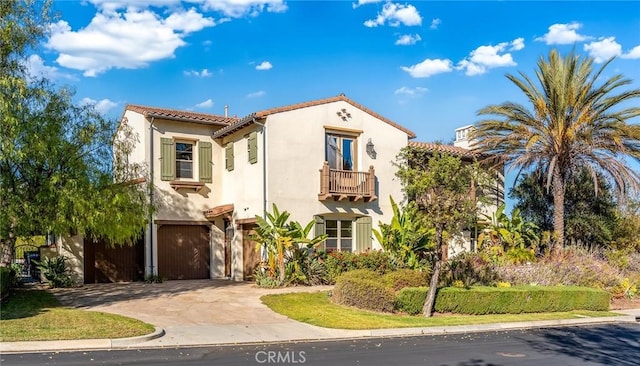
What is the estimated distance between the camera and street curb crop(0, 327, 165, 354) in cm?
1003

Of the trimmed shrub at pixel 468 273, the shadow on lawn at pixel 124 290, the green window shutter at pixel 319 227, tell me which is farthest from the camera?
the green window shutter at pixel 319 227

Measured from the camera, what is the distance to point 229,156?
76.3 ft

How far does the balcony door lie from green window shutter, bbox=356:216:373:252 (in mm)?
2134

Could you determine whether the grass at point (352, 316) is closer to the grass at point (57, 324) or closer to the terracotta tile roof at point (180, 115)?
the grass at point (57, 324)

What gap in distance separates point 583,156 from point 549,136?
63.7 inches

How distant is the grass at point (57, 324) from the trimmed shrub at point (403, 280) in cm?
761

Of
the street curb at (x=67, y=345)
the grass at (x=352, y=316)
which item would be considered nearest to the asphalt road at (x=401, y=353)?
the street curb at (x=67, y=345)

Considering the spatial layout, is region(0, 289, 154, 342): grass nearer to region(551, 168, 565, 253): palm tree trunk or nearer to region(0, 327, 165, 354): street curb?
region(0, 327, 165, 354): street curb

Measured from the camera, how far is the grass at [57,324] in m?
10.9

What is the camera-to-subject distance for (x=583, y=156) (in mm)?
23859

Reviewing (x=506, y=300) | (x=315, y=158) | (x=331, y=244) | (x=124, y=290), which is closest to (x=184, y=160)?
(x=315, y=158)

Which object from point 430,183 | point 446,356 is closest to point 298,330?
point 446,356

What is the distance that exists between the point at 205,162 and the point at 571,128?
14.9 meters

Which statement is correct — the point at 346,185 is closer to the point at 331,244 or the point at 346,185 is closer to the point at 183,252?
the point at 331,244
